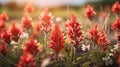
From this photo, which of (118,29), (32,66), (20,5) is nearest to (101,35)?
(118,29)

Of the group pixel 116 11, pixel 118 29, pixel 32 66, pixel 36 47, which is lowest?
pixel 32 66

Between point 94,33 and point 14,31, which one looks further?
point 14,31

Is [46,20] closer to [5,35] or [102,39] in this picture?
[5,35]

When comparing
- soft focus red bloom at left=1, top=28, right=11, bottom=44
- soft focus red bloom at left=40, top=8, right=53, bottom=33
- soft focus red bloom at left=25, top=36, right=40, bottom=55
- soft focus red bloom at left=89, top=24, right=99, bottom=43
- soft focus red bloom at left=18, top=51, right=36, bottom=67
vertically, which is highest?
soft focus red bloom at left=40, top=8, right=53, bottom=33

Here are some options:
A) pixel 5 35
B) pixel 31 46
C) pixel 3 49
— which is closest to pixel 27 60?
pixel 31 46

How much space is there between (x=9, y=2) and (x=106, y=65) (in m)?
16.1

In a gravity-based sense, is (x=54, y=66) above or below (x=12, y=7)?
below

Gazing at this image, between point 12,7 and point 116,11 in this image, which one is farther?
point 12,7

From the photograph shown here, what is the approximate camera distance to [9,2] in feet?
70.2

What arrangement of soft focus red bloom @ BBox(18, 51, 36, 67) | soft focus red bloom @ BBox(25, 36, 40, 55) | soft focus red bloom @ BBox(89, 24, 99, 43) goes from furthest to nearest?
soft focus red bloom @ BBox(89, 24, 99, 43), soft focus red bloom @ BBox(25, 36, 40, 55), soft focus red bloom @ BBox(18, 51, 36, 67)

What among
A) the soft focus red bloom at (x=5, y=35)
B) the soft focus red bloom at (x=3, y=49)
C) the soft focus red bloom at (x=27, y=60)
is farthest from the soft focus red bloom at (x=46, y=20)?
the soft focus red bloom at (x=27, y=60)

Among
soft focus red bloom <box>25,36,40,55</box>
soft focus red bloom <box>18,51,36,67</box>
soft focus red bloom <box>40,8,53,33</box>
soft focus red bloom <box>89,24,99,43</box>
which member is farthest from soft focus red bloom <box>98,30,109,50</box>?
soft focus red bloom <box>18,51,36,67</box>

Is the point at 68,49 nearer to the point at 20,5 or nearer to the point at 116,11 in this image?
the point at 116,11

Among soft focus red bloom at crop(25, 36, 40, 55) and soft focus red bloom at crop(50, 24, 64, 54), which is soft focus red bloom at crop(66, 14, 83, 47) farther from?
soft focus red bloom at crop(25, 36, 40, 55)
